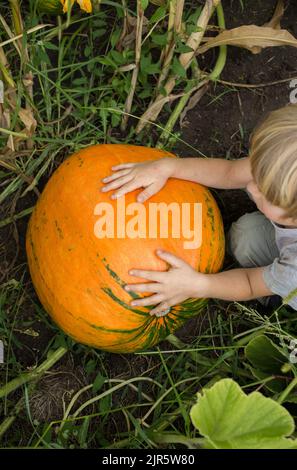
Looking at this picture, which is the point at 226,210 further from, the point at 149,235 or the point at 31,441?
the point at 31,441

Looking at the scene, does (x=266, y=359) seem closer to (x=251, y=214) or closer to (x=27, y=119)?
(x=251, y=214)

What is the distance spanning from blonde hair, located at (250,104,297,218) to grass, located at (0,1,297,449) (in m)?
0.43

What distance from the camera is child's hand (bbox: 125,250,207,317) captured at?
140 cm

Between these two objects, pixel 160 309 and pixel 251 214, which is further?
pixel 251 214

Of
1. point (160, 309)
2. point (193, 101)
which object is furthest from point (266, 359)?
point (193, 101)

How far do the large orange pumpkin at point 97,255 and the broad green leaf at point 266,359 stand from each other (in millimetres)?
173

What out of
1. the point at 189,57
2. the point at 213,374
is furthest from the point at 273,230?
the point at 189,57

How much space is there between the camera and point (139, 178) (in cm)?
145

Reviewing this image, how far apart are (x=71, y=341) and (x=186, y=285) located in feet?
1.45

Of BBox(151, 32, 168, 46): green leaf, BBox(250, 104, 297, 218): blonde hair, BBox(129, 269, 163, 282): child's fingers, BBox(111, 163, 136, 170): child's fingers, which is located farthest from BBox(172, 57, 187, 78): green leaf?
BBox(129, 269, 163, 282): child's fingers

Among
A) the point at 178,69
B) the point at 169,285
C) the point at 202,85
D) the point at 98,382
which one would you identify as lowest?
the point at 98,382

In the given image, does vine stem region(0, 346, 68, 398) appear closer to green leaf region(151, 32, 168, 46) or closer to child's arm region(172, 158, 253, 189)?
child's arm region(172, 158, 253, 189)

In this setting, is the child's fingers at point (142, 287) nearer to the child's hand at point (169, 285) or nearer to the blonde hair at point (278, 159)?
the child's hand at point (169, 285)

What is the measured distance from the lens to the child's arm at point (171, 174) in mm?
1443
